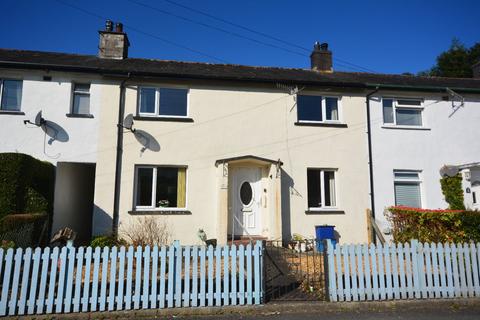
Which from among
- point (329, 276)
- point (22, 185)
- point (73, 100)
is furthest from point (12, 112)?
point (329, 276)

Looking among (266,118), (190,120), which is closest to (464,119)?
(266,118)

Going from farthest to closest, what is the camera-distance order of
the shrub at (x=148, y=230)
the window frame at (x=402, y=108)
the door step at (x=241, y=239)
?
the window frame at (x=402, y=108) < the door step at (x=241, y=239) < the shrub at (x=148, y=230)

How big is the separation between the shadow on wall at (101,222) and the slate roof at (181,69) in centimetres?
480

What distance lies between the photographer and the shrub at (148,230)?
378 inches

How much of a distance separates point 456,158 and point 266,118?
7695 millimetres

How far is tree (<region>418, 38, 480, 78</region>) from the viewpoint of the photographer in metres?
34.3

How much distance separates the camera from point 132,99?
1085 cm

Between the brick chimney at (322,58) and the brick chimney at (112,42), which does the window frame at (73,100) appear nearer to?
the brick chimney at (112,42)

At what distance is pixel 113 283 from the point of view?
16.8 ft

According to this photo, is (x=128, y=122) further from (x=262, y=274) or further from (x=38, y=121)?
(x=262, y=274)

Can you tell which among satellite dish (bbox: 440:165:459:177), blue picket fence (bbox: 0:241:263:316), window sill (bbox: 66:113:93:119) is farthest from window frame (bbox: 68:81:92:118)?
satellite dish (bbox: 440:165:459:177)

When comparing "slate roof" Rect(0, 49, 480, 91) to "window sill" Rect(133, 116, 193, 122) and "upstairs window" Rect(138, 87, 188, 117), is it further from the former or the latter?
"window sill" Rect(133, 116, 193, 122)

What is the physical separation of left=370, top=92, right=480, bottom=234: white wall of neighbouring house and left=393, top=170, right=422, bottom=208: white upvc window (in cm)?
16

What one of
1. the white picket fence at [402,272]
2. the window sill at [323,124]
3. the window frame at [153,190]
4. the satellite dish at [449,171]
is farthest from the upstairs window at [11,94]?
the satellite dish at [449,171]
